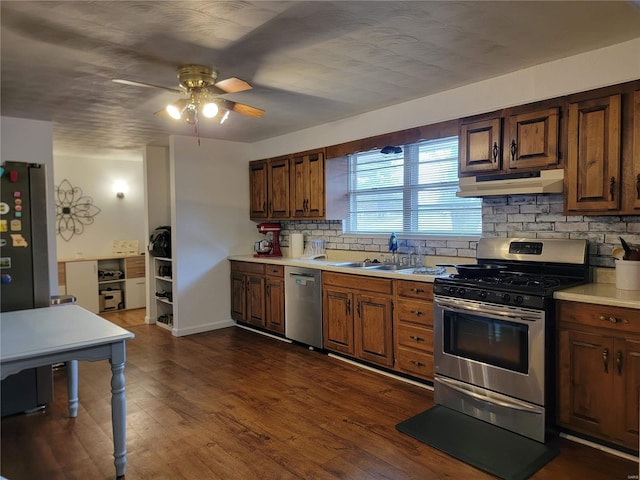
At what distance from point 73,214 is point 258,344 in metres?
3.94

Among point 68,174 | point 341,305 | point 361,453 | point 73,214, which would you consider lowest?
point 361,453

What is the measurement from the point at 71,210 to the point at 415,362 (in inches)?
225

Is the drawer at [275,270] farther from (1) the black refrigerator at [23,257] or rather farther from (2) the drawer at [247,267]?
(1) the black refrigerator at [23,257]

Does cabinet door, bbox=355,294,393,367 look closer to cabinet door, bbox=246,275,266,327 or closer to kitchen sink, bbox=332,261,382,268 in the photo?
kitchen sink, bbox=332,261,382,268

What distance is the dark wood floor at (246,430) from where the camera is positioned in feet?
7.75

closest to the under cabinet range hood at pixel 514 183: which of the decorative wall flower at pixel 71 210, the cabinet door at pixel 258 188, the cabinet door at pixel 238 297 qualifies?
the cabinet door at pixel 258 188

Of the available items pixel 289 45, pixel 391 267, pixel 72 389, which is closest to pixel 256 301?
pixel 391 267

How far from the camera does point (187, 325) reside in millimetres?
5219

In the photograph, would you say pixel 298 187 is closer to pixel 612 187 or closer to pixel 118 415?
pixel 612 187

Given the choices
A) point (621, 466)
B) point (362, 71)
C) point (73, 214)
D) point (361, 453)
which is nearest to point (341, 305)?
point (361, 453)

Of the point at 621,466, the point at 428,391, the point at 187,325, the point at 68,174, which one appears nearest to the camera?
the point at 621,466

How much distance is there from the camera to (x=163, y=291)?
578 cm

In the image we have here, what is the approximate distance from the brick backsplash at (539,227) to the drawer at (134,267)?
Result: 4115 millimetres

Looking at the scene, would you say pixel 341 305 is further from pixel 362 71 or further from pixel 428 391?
pixel 362 71
